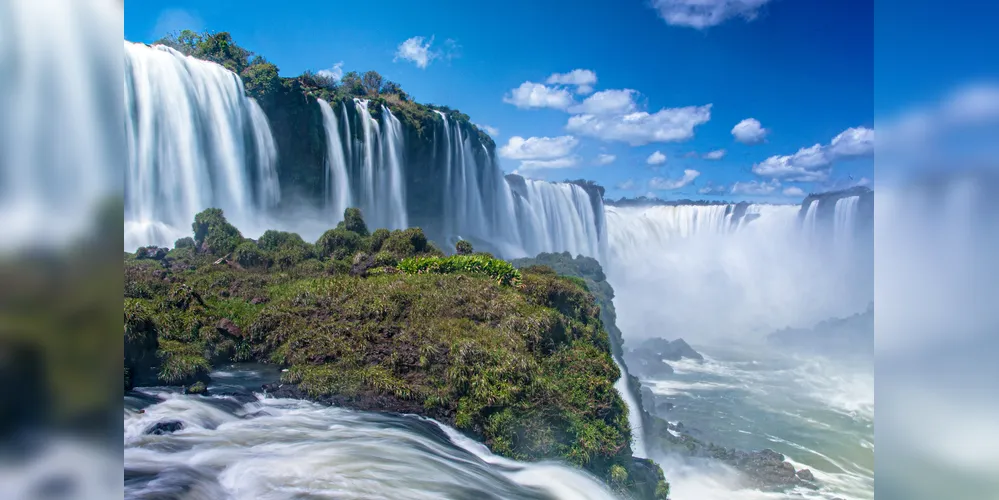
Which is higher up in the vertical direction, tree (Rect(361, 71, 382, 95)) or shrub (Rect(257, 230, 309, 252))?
tree (Rect(361, 71, 382, 95))

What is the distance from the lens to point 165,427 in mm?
4906

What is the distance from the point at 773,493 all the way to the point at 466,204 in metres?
19.0

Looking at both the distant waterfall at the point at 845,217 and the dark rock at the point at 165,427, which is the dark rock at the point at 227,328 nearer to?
the dark rock at the point at 165,427

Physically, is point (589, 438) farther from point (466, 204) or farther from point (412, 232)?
point (466, 204)

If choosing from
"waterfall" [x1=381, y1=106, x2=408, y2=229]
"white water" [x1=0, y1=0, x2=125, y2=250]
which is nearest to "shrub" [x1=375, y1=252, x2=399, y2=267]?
"waterfall" [x1=381, y1=106, x2=408, y2=229]

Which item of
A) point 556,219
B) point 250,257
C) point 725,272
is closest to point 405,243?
point 250,257

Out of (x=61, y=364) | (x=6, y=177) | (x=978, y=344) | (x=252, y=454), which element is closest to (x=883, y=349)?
(x=978, y=344)

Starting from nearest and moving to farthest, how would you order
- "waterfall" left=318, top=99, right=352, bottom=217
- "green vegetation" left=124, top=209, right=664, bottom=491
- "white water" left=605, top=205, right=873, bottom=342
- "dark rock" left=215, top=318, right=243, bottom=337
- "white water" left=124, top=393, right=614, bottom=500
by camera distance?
"white water" left=124, top=393, right=614, bottom=500
"green vegetation" left=124, top=209, right=664, bottom=491
"dark rock" left=215, top=318, right=243, bottom=337
"waterfall" left=318, top=99, right=352, bottom=217
"white water" left=605, top=205, right=873, bottom=342

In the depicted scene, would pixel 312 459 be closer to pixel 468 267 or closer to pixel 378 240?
pixel 468 267

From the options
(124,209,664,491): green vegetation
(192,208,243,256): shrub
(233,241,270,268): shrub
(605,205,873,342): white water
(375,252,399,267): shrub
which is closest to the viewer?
(124,209,664,491): green vegetation

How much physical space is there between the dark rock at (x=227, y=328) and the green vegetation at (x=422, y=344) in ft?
0.08

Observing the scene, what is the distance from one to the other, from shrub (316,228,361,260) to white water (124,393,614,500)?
7.79 meters

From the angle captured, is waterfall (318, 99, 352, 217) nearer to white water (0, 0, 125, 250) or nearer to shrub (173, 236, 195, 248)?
shrub (173, 236, 195, 248)

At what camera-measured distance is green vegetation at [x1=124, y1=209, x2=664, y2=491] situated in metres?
6.25
